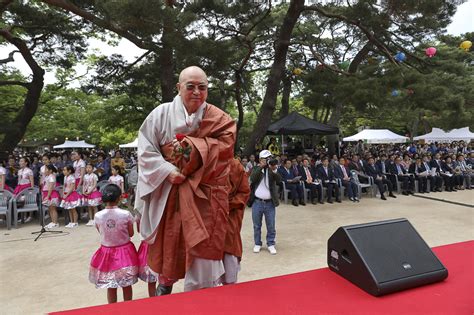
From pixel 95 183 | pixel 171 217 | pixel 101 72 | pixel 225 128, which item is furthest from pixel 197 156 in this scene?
pixel 101 72

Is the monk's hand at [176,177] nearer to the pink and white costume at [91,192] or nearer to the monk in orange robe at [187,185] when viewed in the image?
the monk in orange robe at [187,185]

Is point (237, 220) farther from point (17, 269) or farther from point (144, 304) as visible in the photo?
point (17, 269)

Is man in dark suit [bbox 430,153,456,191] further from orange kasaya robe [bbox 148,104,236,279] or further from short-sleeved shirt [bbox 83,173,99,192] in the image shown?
orange kasaya robe [bbox 148,104,236,279]

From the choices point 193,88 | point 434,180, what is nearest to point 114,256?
point 193,88

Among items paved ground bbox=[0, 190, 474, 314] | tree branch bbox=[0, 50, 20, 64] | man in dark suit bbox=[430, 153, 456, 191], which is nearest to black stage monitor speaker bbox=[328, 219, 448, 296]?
paved ground bbox=[0, 190, 474, 314]

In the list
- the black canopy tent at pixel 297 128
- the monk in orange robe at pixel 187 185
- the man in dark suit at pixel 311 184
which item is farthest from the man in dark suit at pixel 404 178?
the monk in orange robe at pixel 187 185

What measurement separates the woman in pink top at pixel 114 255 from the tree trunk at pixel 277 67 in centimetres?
804

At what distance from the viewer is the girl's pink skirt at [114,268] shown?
8.86ft

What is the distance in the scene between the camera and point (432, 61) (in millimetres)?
10672

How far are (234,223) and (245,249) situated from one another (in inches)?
116

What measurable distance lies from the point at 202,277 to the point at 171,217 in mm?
380

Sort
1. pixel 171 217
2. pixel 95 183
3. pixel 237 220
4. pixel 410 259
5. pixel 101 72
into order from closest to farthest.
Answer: pixel 410 259 → pixel 171 217 → pixel 237 220 → pixel 95 183 → pixel 101 72

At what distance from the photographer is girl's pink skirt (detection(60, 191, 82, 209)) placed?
6500mm

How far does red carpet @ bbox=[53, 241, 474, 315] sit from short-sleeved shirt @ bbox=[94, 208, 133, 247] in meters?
1.62
